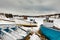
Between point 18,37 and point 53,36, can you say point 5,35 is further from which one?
point 53,36

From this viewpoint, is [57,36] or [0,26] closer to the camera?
[57,36]

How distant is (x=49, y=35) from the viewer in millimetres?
3262

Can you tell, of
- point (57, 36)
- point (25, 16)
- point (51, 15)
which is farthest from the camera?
point (25, 16)

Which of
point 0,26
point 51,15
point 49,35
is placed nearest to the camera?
point 49,35

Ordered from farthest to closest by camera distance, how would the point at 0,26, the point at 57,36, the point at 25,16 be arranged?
the point at 25,16, the point at 0,26, the point at 57,36

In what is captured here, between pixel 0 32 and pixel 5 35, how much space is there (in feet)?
1.00

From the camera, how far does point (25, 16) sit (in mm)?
6637

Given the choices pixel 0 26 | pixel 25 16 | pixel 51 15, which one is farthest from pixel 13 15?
pixel 0 26

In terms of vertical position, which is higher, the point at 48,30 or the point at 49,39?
the point at 48,30

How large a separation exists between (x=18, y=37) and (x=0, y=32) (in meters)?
0.55

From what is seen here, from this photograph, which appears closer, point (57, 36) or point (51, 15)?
point (57, 36)

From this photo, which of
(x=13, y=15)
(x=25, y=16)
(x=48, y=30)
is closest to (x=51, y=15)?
(x=25, y=16)

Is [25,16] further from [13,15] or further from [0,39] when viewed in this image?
[0,39]

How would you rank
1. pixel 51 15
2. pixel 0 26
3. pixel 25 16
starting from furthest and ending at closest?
1. pixel 25 16
2. pixel 51 15
3. pixel 0 26
